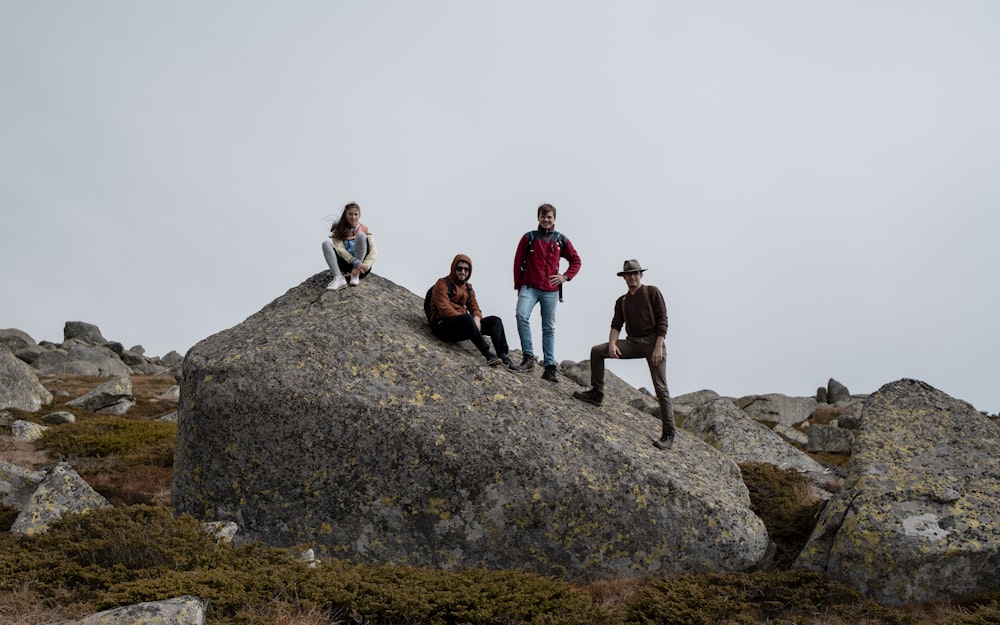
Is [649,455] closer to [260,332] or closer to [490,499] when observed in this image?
[490,499]

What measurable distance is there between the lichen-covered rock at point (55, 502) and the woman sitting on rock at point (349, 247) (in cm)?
662

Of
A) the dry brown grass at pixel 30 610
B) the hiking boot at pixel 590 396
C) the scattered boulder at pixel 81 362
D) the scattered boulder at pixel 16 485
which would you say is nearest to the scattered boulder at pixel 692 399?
the hiking boot at pixel 590 396

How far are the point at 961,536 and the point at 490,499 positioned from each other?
804 centimetres

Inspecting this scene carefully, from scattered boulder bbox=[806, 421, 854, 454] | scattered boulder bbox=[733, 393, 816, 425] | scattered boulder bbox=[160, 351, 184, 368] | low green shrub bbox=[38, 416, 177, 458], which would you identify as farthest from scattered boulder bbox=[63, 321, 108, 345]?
scattered boulder bbox=[806, 421, 854, 454]

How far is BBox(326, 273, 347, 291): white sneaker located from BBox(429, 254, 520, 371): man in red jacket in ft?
7.20

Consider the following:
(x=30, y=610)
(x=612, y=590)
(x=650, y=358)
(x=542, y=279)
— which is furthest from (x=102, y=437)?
(x=650, y=358)

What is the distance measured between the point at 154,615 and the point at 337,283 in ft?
25.9

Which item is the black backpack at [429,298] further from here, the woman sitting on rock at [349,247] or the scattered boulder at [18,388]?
the scattered boulder at [18,388]

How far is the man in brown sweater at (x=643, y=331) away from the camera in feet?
42.1

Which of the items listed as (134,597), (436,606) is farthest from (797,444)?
(134,597)

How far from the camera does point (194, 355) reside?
12758 millimetres

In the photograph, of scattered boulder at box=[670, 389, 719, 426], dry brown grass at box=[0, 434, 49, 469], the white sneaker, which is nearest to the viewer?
the white sneaker

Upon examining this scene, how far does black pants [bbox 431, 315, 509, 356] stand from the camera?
43.6 feet

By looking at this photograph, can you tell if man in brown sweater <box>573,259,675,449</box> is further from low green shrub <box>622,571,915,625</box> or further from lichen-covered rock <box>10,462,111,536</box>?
lichen-covered rock <box>10,462,111,536</box>
